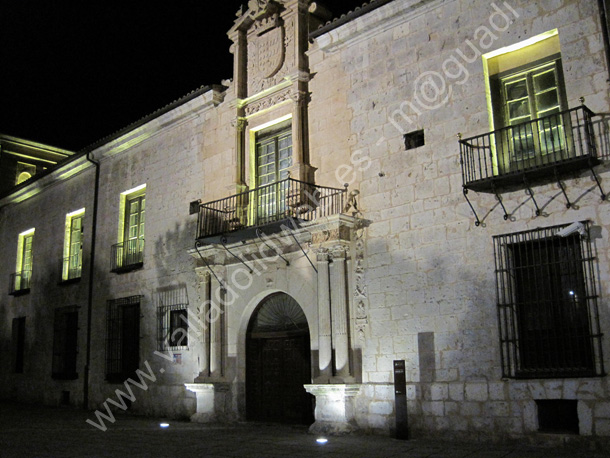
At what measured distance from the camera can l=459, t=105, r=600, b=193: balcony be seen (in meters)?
8.05

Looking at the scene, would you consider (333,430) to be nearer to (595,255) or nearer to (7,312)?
(595,255)

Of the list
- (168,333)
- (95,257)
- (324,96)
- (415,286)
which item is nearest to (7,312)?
(95,257)

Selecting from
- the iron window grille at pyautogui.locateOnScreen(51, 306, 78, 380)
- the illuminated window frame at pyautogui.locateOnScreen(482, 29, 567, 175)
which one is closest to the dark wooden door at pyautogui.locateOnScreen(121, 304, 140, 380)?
the iron window grille at pyautogui.locateOnScreen(51, 306, 78, 380)

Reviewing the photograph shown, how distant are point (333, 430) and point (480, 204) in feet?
13.9

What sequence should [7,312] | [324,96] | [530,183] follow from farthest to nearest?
[7,312]
[324,96]
[530,183]

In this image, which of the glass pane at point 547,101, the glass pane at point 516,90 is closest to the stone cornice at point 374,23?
the glass pane at point 516,90

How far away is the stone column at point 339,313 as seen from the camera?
1002 cm

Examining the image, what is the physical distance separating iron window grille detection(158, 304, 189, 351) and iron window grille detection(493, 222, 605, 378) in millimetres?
7249

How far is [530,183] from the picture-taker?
8.59m

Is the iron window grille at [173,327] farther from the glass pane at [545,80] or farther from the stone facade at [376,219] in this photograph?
the glass pane at [545,80]

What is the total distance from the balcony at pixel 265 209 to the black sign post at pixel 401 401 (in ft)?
9.97

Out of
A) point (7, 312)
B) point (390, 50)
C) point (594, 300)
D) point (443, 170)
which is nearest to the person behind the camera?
point (594, 300)

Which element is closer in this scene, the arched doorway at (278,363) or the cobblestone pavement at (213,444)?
the cobblestone pavement at (213,444)

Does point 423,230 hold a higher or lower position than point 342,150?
lower
